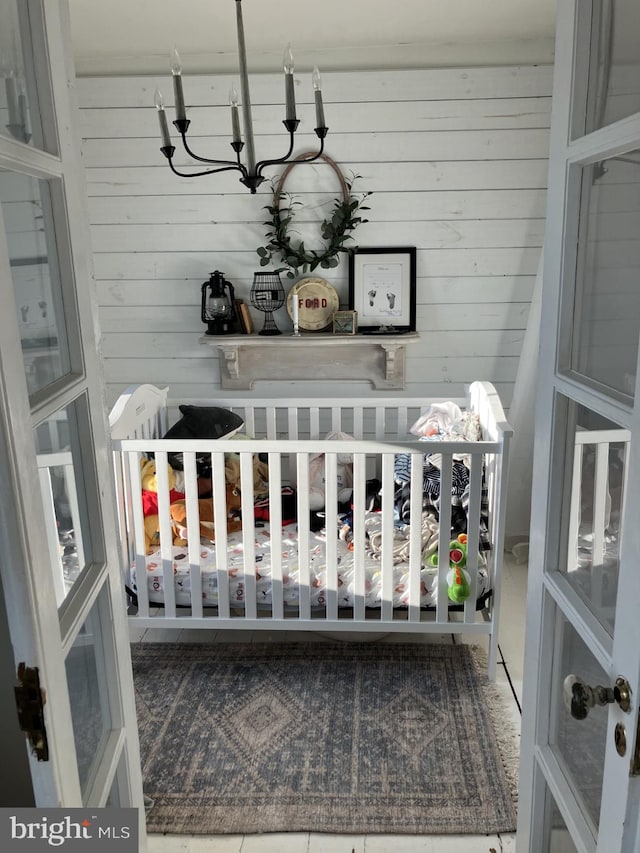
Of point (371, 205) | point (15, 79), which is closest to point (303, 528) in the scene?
point (371, 205)

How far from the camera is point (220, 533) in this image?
8.27 ft

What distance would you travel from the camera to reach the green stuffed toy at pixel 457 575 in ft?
8.16

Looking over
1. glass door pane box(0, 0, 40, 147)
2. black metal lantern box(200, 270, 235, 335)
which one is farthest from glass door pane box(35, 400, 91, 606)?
black metal lantern box(200, 270, 235, 335)

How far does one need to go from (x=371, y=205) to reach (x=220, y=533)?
5.06 ft

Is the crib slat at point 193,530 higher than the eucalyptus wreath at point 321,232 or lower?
lower

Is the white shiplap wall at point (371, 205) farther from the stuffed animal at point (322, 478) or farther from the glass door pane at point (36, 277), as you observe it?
the glass door pane at point (36, 277)

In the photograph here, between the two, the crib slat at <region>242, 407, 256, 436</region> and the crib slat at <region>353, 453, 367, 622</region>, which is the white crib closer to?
the crib slat at <region>353, 453, 367, 622</region>

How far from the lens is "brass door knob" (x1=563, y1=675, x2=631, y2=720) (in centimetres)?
87

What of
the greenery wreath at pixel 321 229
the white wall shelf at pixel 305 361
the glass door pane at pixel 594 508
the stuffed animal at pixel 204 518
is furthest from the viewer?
the white wall shelf at pixel 305 361

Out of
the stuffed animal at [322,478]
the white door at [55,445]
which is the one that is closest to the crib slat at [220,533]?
the stuffed animal at [322,478]

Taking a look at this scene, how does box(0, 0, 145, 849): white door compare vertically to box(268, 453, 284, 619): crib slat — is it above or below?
above

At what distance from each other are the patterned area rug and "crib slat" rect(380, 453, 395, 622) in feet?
0.87

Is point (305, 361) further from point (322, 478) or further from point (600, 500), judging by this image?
point (600, 500)

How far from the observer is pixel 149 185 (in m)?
3.11
